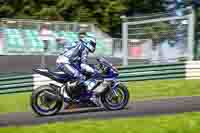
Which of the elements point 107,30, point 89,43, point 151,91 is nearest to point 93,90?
point 89,43

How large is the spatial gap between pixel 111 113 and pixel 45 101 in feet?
4.59

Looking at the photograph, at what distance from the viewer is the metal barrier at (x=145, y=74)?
58.3 feet

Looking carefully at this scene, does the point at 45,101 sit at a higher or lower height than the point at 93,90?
lower

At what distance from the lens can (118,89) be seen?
11.5 m

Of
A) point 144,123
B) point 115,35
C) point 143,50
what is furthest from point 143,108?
point 115,35

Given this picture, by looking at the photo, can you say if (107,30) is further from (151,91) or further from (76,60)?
(76,60)

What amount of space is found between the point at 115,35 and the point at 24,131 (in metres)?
27.7

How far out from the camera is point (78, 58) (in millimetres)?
11547

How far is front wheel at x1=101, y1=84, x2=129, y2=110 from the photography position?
11.5m

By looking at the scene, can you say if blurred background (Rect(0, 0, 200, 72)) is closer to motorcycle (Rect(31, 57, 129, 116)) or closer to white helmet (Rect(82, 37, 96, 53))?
white helmet (Rect(82, 37, 96, 53))

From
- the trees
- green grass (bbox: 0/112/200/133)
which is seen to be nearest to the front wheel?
green grass (bbox: 0/112/200/133)

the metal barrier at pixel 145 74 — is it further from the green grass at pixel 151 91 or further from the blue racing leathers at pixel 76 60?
the blue racing leathers at pixel 76 60

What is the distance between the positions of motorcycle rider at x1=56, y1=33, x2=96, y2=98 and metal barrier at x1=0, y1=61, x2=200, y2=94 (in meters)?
6.19

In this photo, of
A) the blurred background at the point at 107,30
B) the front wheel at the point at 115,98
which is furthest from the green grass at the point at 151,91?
the front wheel at the point at 115,98
